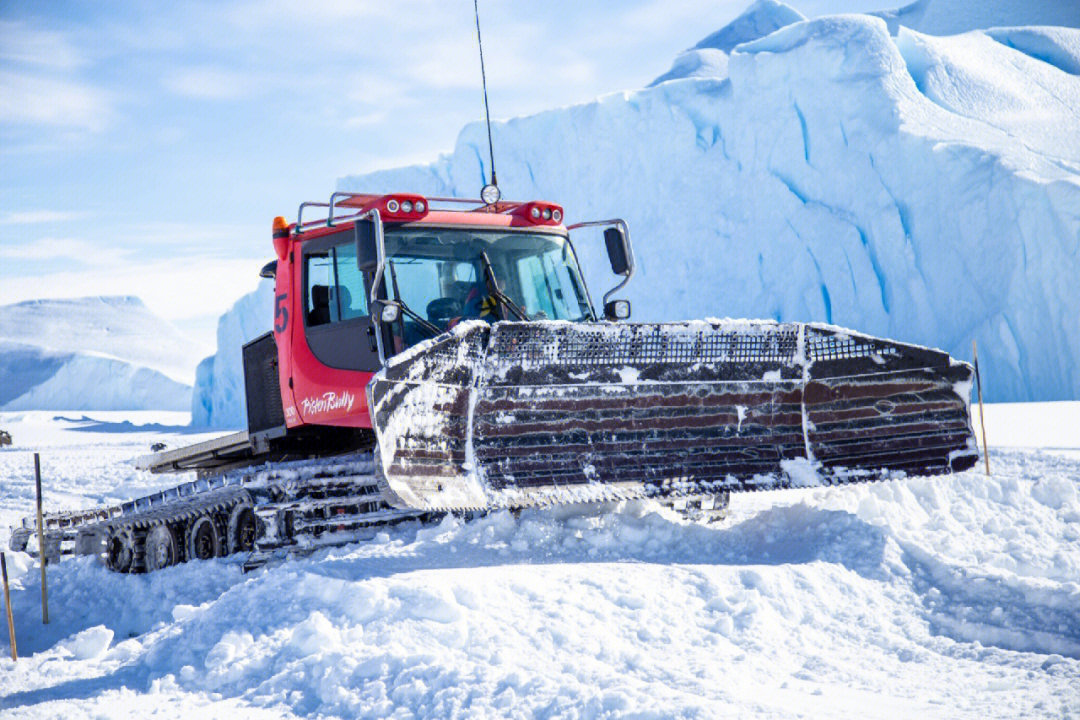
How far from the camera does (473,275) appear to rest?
515 centimetres

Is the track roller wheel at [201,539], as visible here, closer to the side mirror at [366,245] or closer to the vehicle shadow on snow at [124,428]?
the side mirror at [366,245]

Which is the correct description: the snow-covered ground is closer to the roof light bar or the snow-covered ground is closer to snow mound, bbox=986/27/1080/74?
the roof light bar

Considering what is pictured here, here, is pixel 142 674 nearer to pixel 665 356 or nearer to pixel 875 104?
pixel 665 356

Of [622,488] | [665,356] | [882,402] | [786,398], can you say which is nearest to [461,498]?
[622,488]

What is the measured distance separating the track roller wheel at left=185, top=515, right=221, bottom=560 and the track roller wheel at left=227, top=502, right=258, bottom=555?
28cm

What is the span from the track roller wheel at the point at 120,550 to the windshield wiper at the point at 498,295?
2891 millimetres

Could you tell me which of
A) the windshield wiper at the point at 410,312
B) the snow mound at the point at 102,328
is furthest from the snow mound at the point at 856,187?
the snow mound at the point at 102,328

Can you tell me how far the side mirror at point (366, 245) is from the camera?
176 inches

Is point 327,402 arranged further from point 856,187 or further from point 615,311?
point 856,187

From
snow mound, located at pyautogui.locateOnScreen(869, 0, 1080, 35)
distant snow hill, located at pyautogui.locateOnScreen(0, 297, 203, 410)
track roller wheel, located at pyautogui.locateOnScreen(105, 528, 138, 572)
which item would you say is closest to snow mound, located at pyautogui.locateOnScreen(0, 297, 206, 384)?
distant snow hill, located at pyautogui.locateOnScreen(0, 297, 203, 410)

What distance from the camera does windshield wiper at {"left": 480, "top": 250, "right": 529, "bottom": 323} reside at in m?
5.10

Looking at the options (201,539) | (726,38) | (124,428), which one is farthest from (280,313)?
(124,428)

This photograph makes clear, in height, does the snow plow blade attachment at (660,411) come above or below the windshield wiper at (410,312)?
below

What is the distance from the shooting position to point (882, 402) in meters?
4.91
